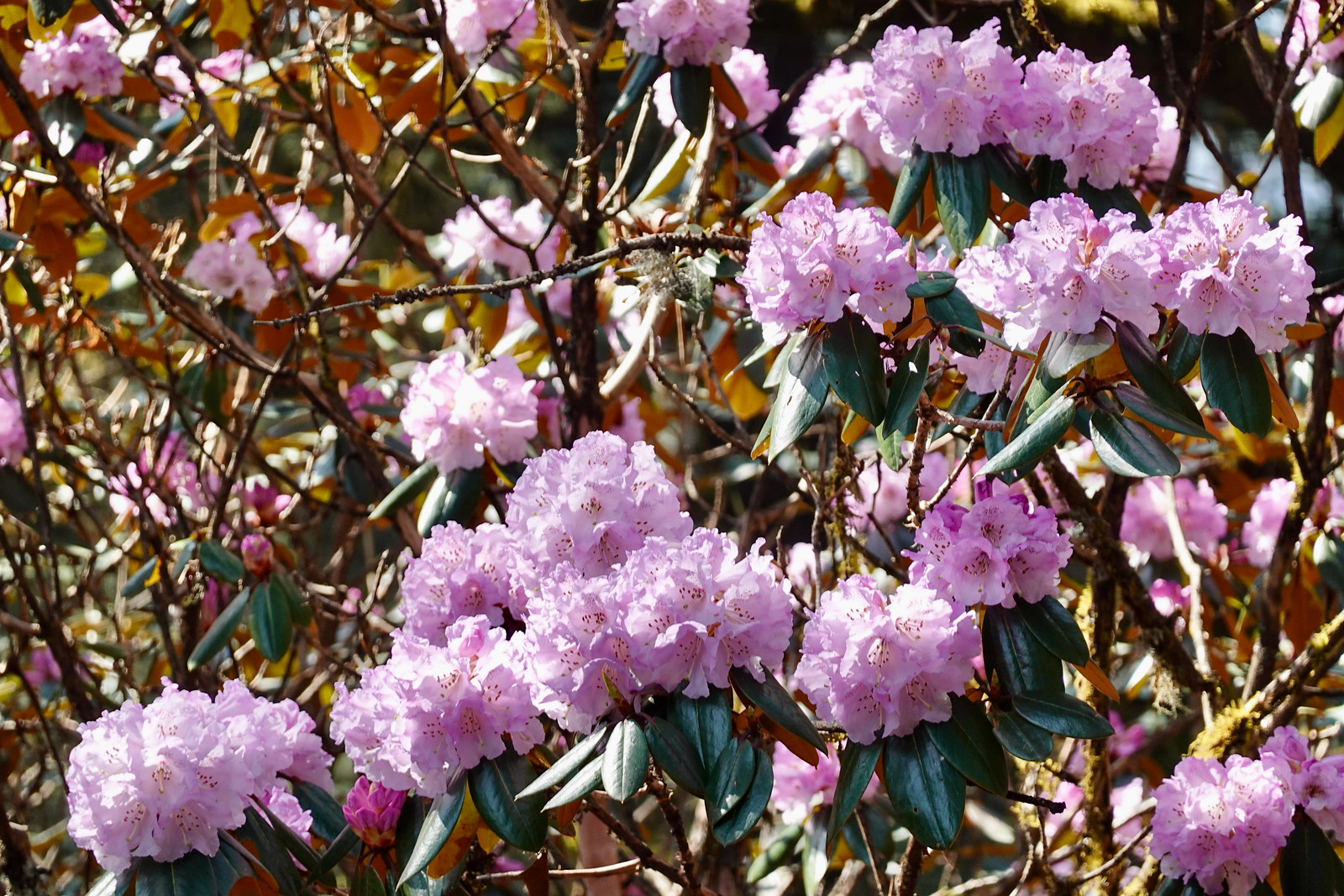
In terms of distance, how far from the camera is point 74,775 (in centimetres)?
92

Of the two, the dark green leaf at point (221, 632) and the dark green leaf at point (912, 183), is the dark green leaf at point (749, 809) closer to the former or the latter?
the dark green leaf at point (912, 183)

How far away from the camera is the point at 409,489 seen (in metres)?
1.45

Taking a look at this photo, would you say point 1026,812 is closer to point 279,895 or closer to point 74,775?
point 279,895

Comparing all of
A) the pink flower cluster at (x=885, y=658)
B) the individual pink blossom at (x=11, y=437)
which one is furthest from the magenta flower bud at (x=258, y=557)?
the pink flower cluster at (x=885, y=658)

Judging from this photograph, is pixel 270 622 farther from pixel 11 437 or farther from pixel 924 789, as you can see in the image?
pixel 924 789

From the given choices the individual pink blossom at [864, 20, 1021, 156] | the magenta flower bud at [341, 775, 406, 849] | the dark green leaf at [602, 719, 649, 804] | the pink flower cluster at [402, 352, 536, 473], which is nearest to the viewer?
the dark green leaf at [602, 719, 649, 804]

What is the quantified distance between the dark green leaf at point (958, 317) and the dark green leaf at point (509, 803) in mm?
465

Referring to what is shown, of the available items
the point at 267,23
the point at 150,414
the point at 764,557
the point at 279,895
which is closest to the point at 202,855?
the point at 279,895

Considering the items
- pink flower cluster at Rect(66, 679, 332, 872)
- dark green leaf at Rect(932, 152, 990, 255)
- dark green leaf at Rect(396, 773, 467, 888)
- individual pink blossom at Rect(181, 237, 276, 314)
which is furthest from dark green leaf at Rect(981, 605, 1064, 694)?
individual pink blossom at Rect(181, 237, 276, 314)

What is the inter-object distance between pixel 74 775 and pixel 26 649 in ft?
4.92

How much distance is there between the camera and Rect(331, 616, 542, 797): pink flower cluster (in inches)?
35.2

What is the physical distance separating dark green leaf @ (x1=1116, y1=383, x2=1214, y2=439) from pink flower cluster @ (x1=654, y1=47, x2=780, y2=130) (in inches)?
39.2

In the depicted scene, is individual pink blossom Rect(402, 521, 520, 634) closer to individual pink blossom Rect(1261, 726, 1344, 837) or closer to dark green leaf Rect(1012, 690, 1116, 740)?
dark green leaf Rect(1012, 690, 1116, 740)

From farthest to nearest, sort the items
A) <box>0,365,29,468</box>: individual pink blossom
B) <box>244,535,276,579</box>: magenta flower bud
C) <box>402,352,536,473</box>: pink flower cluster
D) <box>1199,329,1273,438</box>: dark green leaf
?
<box>0,365,29,468</box>: individual pink blossom, <box>244,535,276,579</box>: magenta flower bud, <box>402,352,536,473</box>: pink flower cluster, <box>1199,329,1273,438</box>: dark green leaf
